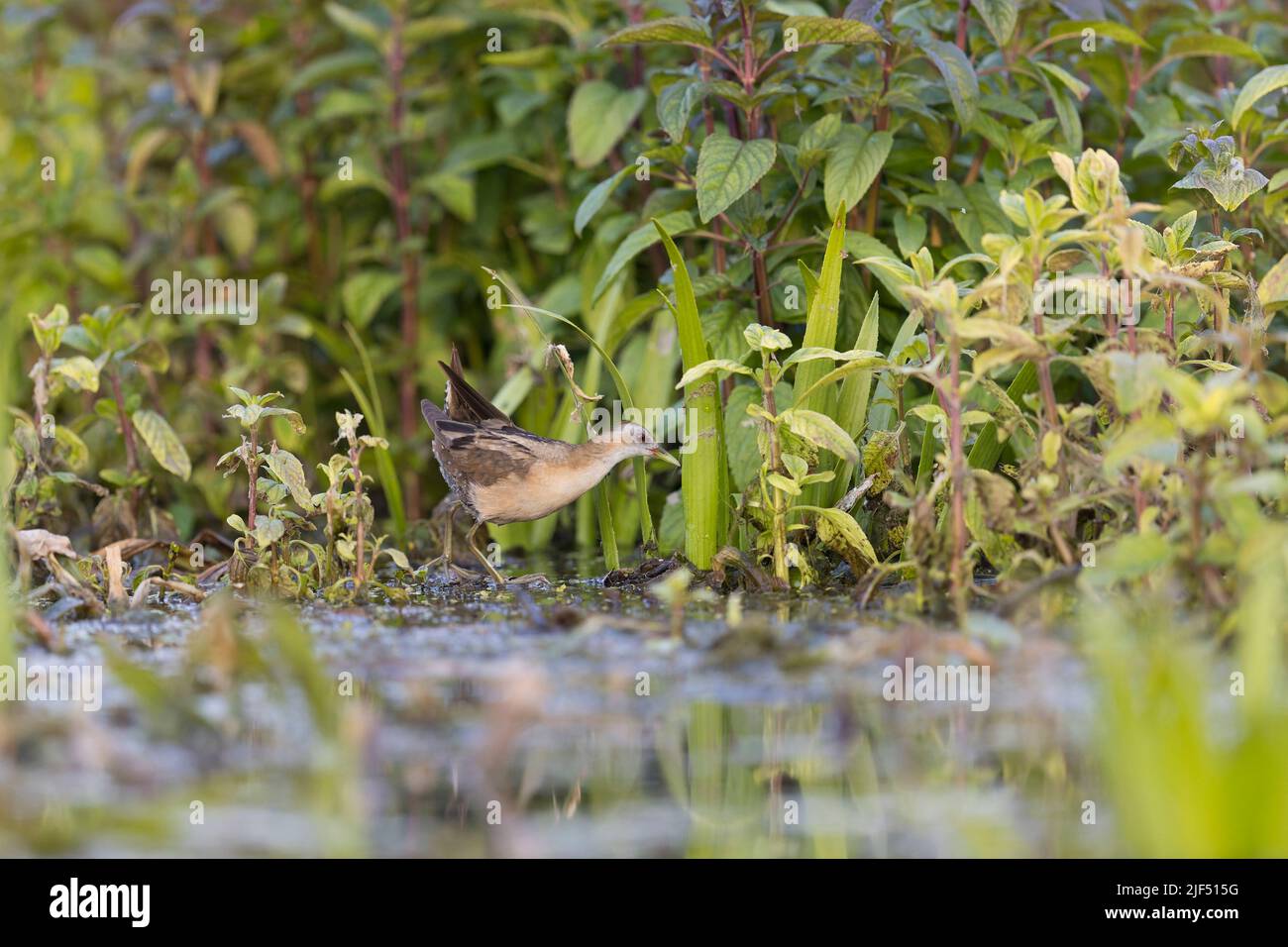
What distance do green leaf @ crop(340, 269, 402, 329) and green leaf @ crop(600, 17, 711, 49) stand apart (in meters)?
2.10

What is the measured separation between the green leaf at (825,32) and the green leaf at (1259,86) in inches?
→ 41.5

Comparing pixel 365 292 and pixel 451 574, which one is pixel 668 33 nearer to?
pixel 451 574

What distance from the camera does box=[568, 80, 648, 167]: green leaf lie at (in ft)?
16.3

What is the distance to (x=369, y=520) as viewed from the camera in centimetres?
398

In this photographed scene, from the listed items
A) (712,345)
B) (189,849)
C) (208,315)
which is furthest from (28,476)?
(189,849)

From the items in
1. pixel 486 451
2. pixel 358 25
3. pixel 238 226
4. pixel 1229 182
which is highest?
pixel 358 25

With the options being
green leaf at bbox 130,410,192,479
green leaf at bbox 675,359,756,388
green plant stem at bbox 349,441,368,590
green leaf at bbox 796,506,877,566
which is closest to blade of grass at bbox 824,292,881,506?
green leaf at bbox 796,506,877,566

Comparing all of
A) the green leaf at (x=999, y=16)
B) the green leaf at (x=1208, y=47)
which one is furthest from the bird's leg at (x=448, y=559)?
the green leaf at (x=1208, y=47)

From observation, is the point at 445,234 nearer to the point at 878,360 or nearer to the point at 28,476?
the point at 28,476

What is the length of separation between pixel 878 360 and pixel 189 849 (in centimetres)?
214

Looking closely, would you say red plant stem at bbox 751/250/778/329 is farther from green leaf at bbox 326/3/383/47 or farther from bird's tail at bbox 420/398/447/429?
green leaf at bbox 326/3/383/47

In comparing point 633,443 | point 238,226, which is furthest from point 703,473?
point 238,226

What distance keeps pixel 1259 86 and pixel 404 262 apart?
11.1ft

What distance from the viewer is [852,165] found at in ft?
13.6
